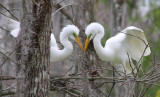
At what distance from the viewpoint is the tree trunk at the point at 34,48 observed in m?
2.43

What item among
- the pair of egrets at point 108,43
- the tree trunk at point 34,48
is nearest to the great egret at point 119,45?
the pair of egrets at point 108,43

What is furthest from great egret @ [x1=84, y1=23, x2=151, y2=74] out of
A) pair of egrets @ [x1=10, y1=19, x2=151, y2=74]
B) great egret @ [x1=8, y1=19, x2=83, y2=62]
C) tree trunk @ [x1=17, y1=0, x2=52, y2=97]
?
tree trunk @ [x1=17, y1=0, x2=52, y2=97]

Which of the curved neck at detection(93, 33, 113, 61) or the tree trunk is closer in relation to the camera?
the tree trunk

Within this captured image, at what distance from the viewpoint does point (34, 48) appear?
2445mm

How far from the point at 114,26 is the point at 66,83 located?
14.5ft

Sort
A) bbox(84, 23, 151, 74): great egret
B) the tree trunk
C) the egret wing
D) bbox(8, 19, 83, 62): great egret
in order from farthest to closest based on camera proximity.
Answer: the egret wing, bbox(84, 23, 151, 74): great egret, bbox(8, 19, 83, 62): great egret, the tree trunk

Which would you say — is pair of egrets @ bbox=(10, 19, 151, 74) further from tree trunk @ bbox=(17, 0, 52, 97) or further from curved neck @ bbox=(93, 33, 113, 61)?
tree trunk @ bbox=(17, 0, 52, 97)

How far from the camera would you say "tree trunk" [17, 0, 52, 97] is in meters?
2.43

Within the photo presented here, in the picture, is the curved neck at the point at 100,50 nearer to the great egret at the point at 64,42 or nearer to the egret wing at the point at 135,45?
the egret wing at the point at 135,45

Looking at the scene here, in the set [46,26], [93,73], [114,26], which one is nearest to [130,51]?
[93,73]

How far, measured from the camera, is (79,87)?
3248mm

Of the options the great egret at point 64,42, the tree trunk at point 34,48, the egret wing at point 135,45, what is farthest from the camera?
the egret wing at point 135,45

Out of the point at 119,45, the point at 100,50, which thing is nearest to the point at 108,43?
the point at 119,45

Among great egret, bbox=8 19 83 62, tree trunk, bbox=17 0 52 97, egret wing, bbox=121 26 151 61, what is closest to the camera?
tree trunk, bbox=17 0 52 97
